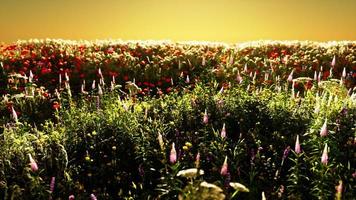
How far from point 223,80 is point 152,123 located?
5241mm

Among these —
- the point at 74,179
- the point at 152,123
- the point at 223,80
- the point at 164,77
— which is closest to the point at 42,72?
the point at 164,77

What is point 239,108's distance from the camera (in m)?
7.96

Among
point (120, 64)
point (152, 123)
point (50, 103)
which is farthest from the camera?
point (120, 64)

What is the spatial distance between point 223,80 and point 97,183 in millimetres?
6780

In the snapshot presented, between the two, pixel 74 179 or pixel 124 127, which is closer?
pixel 74 179

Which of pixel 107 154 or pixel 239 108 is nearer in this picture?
pixel 107 154

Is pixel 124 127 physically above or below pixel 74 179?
above

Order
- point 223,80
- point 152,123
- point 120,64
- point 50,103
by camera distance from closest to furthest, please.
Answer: point 152,123 → point 50,103 → point 223,80 → point 120,64

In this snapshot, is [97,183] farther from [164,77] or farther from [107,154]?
[164,77]

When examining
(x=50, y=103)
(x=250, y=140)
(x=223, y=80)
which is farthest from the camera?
(x=223, y=80)

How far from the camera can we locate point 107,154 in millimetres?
7066

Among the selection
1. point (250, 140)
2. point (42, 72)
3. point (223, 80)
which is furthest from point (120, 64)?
point (250, 140)

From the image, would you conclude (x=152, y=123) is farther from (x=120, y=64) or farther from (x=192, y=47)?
(x=192, y=47)

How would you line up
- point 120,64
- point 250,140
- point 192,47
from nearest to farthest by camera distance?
point 250,140
point 120,64
point 192,47
